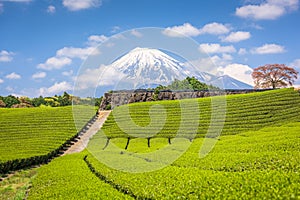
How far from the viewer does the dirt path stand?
25.9 meters

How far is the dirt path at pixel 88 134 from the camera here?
1020 inches

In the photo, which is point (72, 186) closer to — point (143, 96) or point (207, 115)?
point (207, 115)

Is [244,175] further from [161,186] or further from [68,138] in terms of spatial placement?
[68,138]

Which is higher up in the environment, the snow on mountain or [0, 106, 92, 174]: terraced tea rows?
the snow on mountain

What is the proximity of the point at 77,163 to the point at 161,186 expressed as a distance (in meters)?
9.72

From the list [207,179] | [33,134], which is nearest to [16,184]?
[33,134]

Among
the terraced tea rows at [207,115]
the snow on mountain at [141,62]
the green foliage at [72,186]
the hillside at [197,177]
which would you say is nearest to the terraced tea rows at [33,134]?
the terraced tea rows at [207,115]

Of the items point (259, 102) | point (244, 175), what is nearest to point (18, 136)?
point (259, 102)

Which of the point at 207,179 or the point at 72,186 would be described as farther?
the point at 72,186

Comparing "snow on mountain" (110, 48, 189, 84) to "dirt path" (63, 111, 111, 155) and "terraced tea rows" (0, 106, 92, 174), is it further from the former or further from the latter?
A: "dirt path" (63, 111, 111, 155)

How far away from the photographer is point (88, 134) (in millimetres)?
29891

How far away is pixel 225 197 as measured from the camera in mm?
6676

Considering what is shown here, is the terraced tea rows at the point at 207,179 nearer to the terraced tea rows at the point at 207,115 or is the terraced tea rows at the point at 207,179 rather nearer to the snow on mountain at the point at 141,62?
the snow on mountain at the point at 141,62

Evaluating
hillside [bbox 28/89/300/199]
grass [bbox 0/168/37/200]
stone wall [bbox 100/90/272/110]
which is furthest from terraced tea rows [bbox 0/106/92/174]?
stone wall [bbox 100/90/272/110]
